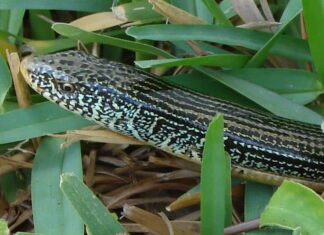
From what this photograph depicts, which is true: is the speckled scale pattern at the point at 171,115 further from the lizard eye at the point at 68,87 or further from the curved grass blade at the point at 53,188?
the curved grass blade at the point at 53,188

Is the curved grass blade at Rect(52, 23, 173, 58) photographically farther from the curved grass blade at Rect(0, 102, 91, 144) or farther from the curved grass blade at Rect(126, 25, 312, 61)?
the curved grass blade at Rect(0, 102, 91, 144)

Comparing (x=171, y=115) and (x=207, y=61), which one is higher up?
(x=207, y=61)

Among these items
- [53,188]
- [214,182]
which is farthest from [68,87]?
[214,182]

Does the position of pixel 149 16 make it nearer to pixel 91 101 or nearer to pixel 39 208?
pixel 91 101

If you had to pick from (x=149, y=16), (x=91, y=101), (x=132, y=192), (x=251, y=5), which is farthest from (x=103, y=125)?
(x=251, y=5)

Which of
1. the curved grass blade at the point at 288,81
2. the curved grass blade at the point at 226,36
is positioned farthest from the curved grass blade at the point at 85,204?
the curved grass blade at the point at 288,81

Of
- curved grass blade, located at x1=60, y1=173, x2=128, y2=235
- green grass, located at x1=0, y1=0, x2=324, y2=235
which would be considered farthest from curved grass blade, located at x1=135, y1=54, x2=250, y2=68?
curved grass blade, located at x1=60, y1=173, x2=128, y2=235

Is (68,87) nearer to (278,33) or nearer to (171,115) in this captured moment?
(171,115)
